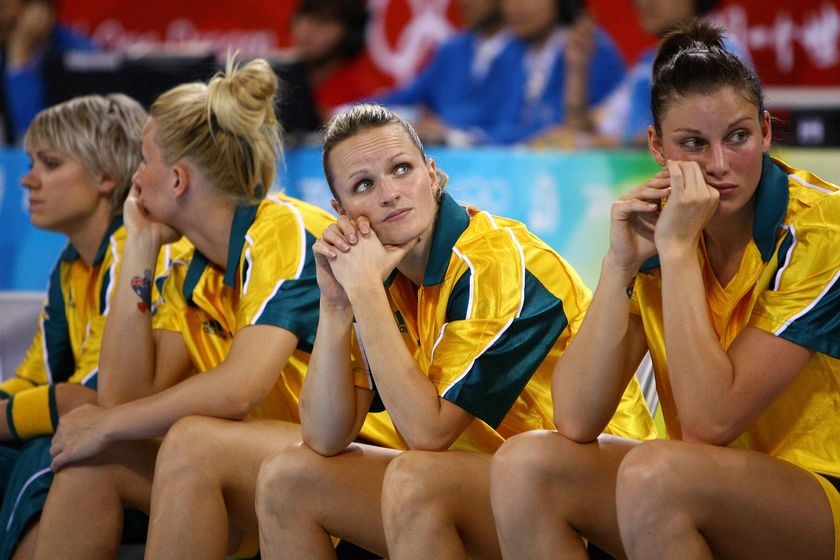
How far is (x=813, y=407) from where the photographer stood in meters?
2.28

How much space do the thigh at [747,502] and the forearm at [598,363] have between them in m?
0.21

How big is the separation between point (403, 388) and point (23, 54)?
6.17m

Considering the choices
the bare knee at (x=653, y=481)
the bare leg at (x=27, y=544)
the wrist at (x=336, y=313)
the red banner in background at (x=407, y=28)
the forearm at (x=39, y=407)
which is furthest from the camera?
the red banner in background at (x=407, y=28)

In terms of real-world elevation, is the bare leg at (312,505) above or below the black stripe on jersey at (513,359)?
below

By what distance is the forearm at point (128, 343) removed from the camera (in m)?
3.03

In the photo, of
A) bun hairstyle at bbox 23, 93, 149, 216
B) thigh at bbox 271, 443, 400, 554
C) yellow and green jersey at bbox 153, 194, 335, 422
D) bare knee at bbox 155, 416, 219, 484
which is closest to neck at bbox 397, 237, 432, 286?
yellow and green jersey at bbox 153, 194, 335, 422

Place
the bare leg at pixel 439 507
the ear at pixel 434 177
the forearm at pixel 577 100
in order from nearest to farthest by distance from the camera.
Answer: the bare leg at pixel 439 507, the ear at pixel 434 177, the forearm at pixel 577 100

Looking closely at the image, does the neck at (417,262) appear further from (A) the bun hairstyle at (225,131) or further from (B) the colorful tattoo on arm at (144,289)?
(B) the colorful tattoo on arm at (144,289)

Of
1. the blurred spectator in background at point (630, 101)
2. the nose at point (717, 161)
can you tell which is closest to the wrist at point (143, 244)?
the nose at point (717, 161)

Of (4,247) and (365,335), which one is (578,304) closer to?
(365,335)

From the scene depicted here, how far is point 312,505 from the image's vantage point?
94.8 inches

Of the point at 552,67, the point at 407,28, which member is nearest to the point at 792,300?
the point at 552,67

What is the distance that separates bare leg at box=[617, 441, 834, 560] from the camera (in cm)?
202

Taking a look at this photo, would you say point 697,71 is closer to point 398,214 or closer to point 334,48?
point 398,214
